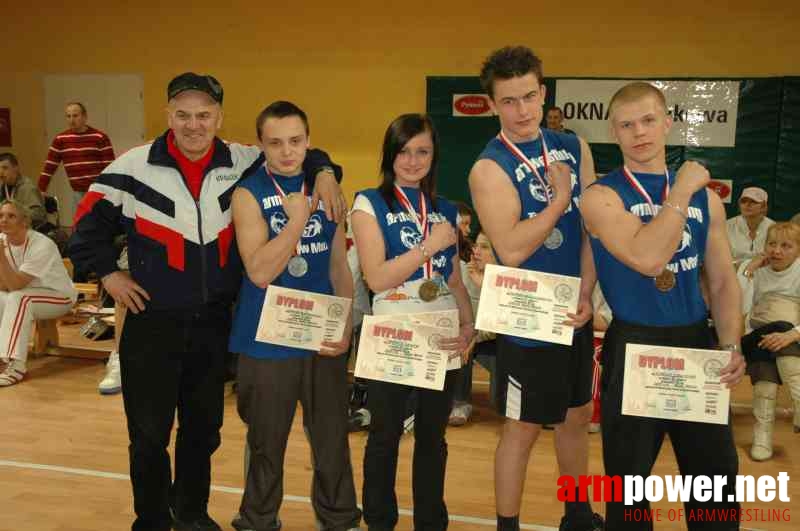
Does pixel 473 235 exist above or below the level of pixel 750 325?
above

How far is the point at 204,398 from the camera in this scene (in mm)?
3230

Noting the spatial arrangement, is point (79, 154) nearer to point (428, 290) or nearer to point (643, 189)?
point (428, 290)

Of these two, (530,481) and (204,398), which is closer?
(204,398)

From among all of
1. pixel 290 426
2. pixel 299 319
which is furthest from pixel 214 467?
pixel 299 319

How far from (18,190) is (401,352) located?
687 centimetres

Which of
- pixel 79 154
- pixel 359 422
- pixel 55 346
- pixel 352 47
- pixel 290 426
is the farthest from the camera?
pixel 352 47

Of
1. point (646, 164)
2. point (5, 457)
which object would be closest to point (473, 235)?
point (5, 457)

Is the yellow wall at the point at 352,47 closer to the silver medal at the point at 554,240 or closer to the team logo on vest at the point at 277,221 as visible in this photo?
the silver medal at the point at 554,240

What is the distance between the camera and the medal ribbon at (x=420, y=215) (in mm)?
3064

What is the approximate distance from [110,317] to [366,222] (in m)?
4.63

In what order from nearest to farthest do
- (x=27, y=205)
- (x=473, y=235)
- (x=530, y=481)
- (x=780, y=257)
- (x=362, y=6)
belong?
(x=530, y=481) → (x=780, y=257) → (x=473, y=235) → (x=27, y=205) → (x=362, y=6)

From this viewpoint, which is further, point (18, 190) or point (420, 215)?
point (18, 190)

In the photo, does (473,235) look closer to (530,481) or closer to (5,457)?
(530,481)

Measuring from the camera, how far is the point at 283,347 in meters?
3.10
